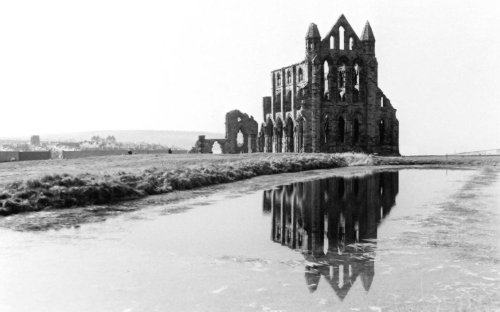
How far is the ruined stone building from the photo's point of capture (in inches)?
2260

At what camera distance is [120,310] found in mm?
5930

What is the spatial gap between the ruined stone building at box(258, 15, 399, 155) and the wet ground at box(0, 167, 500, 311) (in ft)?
138

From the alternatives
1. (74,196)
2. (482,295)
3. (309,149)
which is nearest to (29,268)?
(482,295)

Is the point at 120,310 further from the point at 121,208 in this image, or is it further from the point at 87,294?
the point at 121,208

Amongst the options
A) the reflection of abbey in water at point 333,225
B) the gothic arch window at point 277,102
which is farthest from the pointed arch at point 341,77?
the reflection of abbey in water at point 333,225

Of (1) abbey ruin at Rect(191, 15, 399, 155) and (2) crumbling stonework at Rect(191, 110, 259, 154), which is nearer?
(1) abbey ruin at Rect(191, 15, 399, 155)

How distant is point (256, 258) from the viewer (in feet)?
28.2

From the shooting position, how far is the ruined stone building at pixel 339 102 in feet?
188

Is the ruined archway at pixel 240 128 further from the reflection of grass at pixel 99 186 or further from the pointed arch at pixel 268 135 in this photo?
the reflection of grass at pixel 99 186

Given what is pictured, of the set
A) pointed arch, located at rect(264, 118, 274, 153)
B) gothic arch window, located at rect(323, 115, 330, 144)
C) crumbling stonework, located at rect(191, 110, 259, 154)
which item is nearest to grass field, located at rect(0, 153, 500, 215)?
gothic arch window, located at rect(323, 115, 330, 144)

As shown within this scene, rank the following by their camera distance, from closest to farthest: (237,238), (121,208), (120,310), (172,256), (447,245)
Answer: (120,310)
(172,256)
(447,245)
(237,238)
(121,208)

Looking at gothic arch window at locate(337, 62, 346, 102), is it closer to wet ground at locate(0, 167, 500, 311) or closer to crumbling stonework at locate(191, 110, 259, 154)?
crumbling stonework at locate(191, 110, 259, 154)

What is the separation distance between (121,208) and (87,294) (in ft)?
29.5

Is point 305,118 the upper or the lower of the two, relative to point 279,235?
upper
